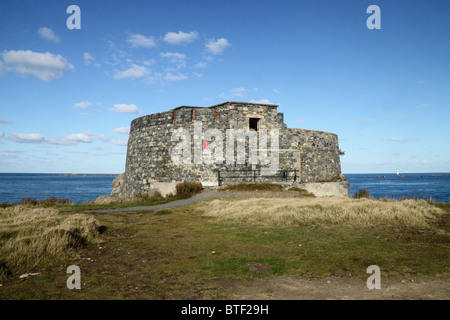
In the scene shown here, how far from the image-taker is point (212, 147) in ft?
66.8

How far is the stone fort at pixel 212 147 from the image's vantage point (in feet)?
66.7

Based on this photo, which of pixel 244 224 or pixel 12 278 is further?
pixel 244 224

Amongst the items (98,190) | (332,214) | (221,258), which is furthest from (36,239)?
(98,190)

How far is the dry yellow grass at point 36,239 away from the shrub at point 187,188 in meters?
10.2

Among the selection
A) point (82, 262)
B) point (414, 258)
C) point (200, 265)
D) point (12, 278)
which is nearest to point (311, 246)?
point (414, 258)

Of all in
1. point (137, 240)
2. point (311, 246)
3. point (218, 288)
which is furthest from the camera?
point (137, 240)

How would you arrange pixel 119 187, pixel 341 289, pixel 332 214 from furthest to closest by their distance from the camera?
pixel 119 187 → pixel 332 214 → pixel 341 289

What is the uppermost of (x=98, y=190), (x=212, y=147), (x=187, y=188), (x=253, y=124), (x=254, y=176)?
(x=253, y=124)

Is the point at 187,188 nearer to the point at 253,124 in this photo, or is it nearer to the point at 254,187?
the point at 254,187

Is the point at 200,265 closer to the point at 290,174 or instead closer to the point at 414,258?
the point at 414,258

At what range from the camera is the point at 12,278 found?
4805mm

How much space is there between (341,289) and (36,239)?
6.27 metres

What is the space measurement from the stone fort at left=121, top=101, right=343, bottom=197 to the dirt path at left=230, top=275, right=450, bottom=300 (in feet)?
50.0
